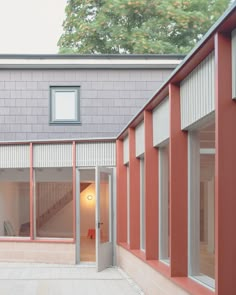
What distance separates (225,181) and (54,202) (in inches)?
335

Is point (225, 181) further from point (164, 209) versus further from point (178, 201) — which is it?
point (164, 209)

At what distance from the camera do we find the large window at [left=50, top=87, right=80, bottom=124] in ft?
45.2

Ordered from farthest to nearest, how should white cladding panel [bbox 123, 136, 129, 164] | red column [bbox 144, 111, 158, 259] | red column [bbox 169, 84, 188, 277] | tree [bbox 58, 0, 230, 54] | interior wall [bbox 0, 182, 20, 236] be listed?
tree [bbox 58, 0, 230, 54] < interior wall [bbox 0, 182, 20, 236] < white cladding panel [bbox 123, 136, 129, 164] < red column [bbox 144, 111, 158, 259] < red column [bbox 169, 84, 188, 277]

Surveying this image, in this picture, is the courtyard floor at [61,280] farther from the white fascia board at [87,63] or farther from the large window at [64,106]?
the white fascia board at [87,63]

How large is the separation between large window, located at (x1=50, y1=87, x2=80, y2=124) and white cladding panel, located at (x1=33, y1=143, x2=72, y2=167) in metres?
1.12

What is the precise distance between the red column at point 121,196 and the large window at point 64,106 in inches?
78.2

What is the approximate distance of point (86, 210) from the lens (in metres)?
13.1

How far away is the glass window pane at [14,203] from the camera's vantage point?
12.8m

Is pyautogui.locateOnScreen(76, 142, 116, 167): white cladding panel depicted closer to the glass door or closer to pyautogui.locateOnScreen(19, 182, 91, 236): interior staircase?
the glass door

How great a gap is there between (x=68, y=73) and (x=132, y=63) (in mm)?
1620

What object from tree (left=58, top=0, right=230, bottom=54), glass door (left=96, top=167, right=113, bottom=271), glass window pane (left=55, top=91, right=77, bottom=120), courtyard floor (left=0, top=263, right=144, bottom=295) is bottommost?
courtyard floor (left=0, top=263, right=144, bottom=295)

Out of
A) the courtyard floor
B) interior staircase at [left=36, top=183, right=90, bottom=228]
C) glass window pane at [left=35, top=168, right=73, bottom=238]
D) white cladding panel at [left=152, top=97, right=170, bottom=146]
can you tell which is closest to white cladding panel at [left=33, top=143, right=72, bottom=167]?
glass window pane at [left=35, top=168, right=73, bottom=238]

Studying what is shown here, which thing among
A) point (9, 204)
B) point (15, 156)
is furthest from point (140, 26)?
point (9, 204)

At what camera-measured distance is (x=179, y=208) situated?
637cm
